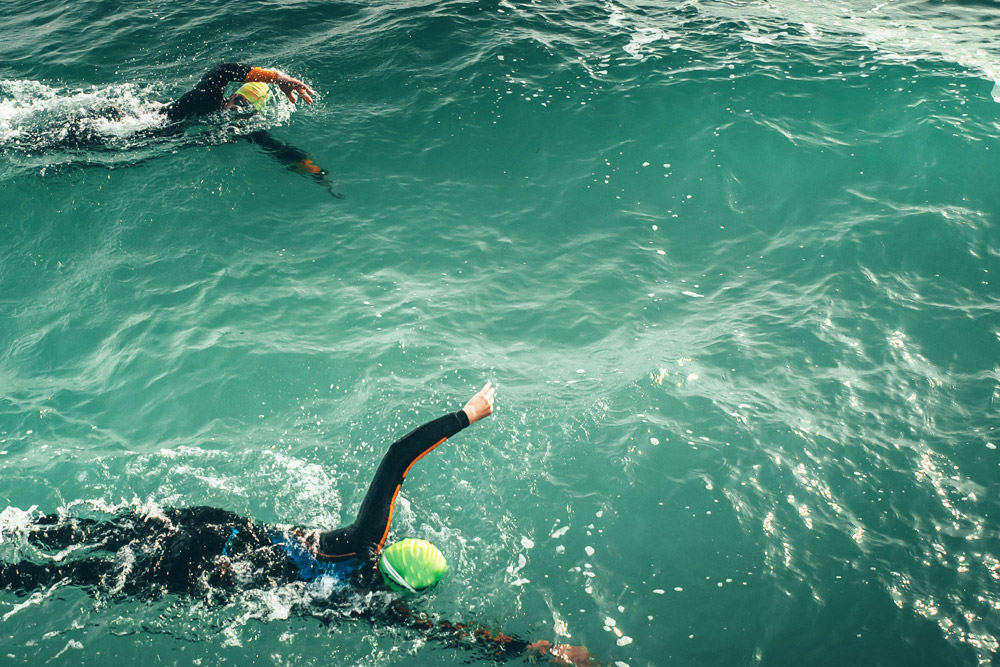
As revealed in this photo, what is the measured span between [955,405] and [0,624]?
10205 mm

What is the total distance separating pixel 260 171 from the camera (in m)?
10.7

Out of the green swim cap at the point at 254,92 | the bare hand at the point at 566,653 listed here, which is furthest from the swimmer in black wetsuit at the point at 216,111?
the bare hand at the point at 566,653

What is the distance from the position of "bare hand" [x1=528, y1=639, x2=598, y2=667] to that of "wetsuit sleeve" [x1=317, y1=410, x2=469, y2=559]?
1.73 metres

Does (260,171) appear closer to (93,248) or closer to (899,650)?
(93,248)

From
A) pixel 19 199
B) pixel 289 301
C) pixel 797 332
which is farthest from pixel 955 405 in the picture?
pixel 19 199

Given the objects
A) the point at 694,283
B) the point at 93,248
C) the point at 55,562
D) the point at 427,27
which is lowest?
Result: the point at 55,562

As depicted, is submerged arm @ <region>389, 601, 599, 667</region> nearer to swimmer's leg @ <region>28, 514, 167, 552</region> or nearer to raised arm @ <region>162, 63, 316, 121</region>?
swimmer's leg @ <region>28, 514, 167, 552</region>

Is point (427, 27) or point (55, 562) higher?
point (427, 27)

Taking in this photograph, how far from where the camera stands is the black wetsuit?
5.98 m

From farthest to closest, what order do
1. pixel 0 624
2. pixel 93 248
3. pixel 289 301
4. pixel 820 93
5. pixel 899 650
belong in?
pixel 820 93
pixel 93 248
pixel 289 301
pixel 0 624
pixel 899 650

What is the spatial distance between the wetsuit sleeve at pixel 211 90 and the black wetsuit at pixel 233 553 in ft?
26.1

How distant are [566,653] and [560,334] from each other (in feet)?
13.4

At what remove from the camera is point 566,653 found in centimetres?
581

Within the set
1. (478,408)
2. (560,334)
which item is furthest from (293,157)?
(478,408)
